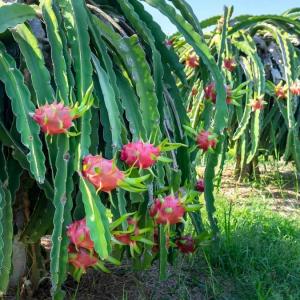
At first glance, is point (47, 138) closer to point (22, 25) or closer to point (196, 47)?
Result: point (22, 25)

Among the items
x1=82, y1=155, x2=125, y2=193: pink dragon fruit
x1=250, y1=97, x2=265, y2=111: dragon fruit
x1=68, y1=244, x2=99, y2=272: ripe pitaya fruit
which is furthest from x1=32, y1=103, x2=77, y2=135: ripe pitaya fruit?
x1=250, y1=97, x2=265, y2=111: dragon fruit

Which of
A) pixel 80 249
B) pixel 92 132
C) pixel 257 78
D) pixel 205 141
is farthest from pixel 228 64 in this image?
pixel 80 249

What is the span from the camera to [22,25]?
1329 millimetres

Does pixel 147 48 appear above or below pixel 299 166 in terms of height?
above

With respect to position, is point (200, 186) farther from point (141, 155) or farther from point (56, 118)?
point (56, 118)

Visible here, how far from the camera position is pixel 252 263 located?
84.0 inches

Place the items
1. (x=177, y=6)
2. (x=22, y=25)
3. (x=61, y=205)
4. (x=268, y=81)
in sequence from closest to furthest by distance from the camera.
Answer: (x=61, y=205), (x=22, y=25), (x=177, y=6), (x=268, y=81)

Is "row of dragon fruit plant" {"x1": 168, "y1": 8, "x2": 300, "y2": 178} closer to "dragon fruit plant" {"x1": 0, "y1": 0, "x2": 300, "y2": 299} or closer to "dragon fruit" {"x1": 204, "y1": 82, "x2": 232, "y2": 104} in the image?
"dragon fruit" {"x1": 204, "y1": 82, "x2": 232, "y2": 104}

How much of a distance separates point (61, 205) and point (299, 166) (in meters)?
1.96

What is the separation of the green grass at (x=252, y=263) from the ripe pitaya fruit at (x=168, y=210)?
677mm

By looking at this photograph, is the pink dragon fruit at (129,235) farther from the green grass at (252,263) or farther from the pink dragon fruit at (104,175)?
the green grass at (252,263)

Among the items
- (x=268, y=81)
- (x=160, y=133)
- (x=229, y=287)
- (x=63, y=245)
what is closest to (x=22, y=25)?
(x=160, y=133)

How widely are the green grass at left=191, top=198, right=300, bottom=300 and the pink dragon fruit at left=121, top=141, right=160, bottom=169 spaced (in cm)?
85

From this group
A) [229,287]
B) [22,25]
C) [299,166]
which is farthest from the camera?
[299,166]
